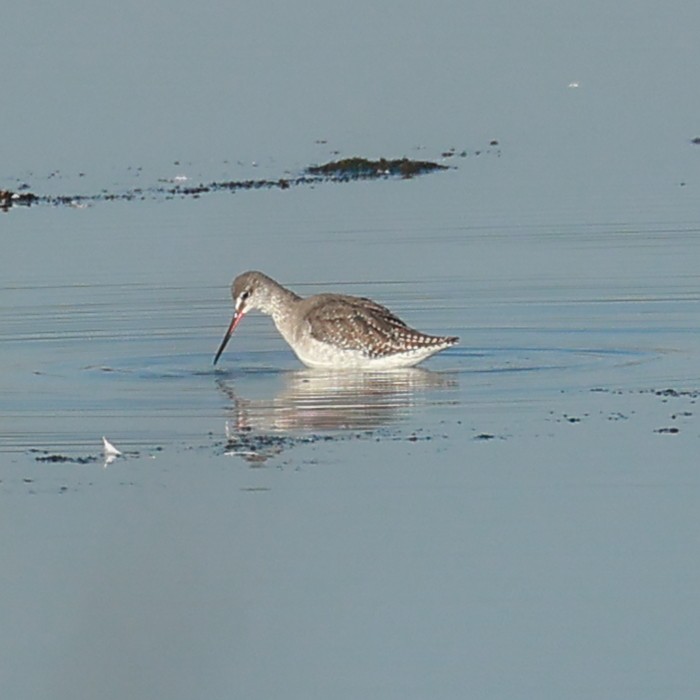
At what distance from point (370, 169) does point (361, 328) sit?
5834 mm

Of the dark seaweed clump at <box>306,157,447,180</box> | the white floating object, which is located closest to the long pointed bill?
the white floating object

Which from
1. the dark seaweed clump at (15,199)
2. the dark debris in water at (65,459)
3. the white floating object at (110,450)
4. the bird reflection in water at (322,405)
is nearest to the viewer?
the dark debris in water at (65,459)

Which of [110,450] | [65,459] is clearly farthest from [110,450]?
[65,459]

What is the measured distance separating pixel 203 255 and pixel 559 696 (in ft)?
28.6

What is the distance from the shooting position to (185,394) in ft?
38.5

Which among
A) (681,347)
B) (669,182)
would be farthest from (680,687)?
Answer: (669,182)

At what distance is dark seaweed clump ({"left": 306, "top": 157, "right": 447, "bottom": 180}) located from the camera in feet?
59.9

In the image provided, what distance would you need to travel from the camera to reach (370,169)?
18.4 metres

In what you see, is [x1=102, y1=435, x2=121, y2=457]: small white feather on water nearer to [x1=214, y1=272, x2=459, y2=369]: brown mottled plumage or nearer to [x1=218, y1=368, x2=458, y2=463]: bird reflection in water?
[x1=218, y1=368, x2=458, y2=463]: bird reflection in water

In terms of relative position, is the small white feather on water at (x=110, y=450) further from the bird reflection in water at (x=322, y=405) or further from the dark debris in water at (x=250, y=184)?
the dark debris in water at (x=250, y=184)

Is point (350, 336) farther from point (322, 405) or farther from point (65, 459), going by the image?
point (65, 459)

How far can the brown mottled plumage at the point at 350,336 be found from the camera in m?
12.5

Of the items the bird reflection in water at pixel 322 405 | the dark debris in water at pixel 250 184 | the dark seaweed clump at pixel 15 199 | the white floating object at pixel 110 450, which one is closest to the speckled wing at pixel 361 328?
the bird reflection in water at pixel 322 405

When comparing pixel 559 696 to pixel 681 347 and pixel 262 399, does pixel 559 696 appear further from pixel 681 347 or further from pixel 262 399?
pixel 681 347
